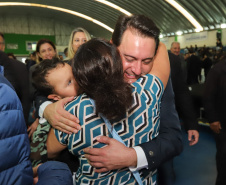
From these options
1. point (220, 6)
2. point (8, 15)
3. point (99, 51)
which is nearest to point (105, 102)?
point (99, 51)

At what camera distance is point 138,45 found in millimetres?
1344

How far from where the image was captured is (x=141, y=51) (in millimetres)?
1334

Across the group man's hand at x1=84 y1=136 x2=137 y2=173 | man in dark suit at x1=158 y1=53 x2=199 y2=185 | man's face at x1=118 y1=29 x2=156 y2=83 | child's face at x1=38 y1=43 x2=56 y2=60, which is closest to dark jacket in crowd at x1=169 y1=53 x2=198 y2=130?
man in dark suit at x1=158 y1=53 x2=199 y2=185

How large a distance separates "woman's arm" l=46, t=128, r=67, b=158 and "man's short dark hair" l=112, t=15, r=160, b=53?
2.33 ft

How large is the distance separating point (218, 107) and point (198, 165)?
1844 mm

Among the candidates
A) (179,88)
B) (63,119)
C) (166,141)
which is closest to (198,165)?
(179,88)

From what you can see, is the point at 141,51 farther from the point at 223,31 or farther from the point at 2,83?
the point at 223,31

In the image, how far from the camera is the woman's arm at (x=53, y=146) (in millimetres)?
1190

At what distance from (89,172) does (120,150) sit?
21 centimetres

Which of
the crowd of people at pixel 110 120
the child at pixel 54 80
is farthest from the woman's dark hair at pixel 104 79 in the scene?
the child at pixel 54 80

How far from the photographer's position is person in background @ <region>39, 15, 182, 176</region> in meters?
1.07

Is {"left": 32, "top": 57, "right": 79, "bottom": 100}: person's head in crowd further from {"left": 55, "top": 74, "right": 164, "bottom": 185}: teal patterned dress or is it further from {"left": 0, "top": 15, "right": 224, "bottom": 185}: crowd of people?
{"left": 55, "top": 74, "right": 164, "bottom": 185}: teal patterned dress

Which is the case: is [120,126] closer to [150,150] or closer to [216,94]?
[150,150]

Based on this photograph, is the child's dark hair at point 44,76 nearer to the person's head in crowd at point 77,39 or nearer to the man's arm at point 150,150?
the man's arm at point 150,150
